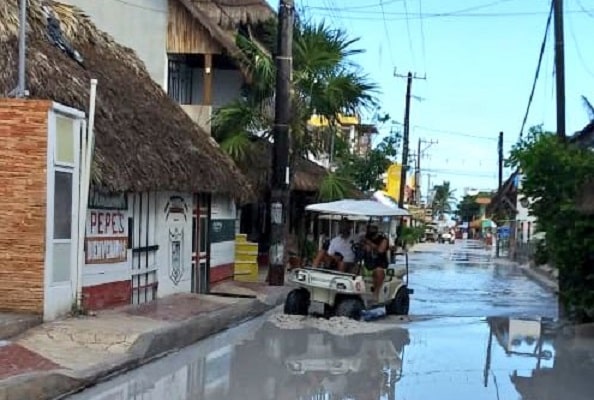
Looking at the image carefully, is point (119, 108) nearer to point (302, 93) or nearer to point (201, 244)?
point (201, 244)

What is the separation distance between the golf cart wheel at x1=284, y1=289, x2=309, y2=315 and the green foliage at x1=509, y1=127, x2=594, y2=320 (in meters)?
4.70

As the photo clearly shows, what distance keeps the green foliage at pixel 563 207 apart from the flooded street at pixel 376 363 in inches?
34.8

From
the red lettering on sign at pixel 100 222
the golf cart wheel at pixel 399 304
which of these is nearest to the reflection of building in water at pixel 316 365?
the golf cart wheel at pixel 399 304

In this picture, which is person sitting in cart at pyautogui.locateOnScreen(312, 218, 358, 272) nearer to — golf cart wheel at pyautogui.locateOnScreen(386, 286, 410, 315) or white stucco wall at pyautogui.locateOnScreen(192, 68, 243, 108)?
golf cart wheel at pyautogui.locateOnScreen(386, 286, 410, 315)

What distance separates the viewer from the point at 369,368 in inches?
459

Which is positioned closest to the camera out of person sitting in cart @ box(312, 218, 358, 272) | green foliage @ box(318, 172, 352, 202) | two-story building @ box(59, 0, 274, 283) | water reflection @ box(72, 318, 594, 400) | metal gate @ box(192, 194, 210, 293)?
water reflection @ box(72, 318, 594, 400)

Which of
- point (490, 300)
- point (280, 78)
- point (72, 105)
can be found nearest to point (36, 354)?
point (72, 105)

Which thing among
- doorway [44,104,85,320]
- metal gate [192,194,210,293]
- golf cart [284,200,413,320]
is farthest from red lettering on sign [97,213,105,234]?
metal gate [192,194,210,293]

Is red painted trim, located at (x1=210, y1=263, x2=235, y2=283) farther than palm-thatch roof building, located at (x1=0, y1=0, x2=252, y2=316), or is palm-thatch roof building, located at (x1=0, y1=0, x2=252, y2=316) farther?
red painted trim, located at (x1=210, y1=263, x2=235, y2=283)

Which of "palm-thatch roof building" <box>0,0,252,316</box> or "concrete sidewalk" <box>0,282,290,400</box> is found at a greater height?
Result: "palm-thatch roof building" <box>0,0,252,316</box>

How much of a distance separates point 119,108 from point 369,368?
7738 mm

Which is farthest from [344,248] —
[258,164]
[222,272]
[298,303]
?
[258,164]

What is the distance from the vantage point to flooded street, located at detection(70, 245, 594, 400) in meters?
10.0

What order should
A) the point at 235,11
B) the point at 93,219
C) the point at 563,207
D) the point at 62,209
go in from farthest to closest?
1. the point at 235,11
2. the point at 563,207
3. the point at 93,219
4. the point at 62,209
